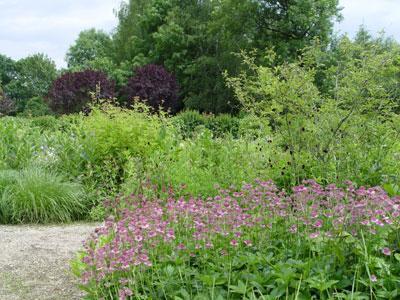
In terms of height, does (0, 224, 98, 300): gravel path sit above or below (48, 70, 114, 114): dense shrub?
below

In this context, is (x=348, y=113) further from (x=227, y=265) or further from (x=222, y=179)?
(x=227, y=265)

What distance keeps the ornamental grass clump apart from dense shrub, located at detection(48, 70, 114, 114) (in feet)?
63.8

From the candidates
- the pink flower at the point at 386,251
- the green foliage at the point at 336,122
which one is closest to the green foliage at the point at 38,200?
the green foliage at the point at 336,122

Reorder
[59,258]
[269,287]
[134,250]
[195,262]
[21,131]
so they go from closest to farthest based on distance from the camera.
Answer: [269,287], [134,250], [195,262], [59,258], [21,131]

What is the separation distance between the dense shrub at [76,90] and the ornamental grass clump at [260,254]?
1943 centimetres

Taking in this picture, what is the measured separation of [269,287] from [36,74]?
4522 cm

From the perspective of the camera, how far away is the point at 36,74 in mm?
45438

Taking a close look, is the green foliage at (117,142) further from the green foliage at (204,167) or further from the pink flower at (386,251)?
the pink flower at (386,251)

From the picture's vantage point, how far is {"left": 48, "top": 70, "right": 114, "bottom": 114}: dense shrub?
74.2 ft

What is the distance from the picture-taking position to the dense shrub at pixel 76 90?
22.6 meters

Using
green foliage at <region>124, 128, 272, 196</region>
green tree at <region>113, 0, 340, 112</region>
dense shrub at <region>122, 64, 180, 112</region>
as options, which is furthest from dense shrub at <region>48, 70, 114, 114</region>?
green foliage at <region>124, 128, 272, 196</region>

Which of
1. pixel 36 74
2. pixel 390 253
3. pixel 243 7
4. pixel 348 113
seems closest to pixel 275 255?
pixel 390 253

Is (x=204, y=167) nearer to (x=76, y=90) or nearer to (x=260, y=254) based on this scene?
(x=260, y=254)

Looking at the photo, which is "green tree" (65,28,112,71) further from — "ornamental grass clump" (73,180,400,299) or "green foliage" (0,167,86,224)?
"ornamental grass clump" (73,180,400,299)
